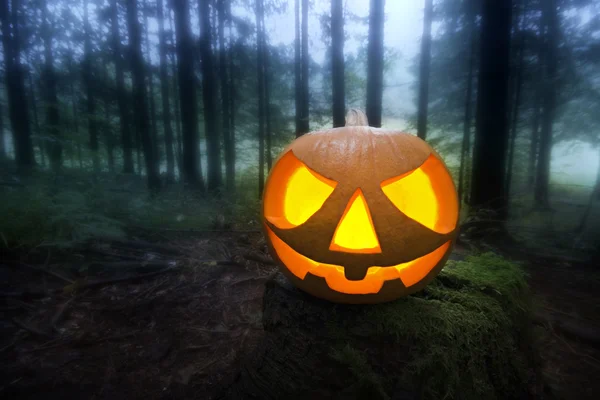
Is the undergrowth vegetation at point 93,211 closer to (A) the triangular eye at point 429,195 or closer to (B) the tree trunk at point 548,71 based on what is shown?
(A) the triangular eye at point 429,195

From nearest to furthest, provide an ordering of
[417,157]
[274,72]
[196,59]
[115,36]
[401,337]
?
[401,337] < [417,157] < [115,36] < [196,59] < [274,72]

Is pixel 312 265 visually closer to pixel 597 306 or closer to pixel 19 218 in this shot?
pixel 597 306

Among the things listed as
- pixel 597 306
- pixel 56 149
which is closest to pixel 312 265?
pixel 597 306

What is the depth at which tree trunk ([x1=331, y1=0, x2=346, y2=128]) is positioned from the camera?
7891 millimetres

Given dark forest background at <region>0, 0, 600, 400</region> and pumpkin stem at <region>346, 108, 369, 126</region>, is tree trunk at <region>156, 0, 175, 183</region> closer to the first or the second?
dark forest background at <region>0, 0, 600, 400</region>

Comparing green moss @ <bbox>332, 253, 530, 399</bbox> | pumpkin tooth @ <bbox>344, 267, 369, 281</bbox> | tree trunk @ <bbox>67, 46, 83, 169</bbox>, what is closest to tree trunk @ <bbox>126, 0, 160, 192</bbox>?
tree trunk @ <bbox>67, 46, 83, 169</bbox>

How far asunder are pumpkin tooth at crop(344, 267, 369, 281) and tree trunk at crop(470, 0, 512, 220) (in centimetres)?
472

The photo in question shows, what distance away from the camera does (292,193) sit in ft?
6.12

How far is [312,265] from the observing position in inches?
67.4

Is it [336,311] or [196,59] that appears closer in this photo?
[336,311]

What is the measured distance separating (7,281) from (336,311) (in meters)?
4.42

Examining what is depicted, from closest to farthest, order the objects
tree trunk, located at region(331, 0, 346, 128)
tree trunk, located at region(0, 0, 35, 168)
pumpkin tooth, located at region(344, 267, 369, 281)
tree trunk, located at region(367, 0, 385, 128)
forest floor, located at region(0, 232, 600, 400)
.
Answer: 1. pumpkin tooth, located at region(344, 267, 369, 281)
2. forest floor, located at region(0, 232, 600, 400)
3. tree trunk, located at region(0, 0, 35, 168)
4. tree trunk, located at region(367, 0, 385, 128)
5. tree trunk, located at region(331, 0, 346, 128)

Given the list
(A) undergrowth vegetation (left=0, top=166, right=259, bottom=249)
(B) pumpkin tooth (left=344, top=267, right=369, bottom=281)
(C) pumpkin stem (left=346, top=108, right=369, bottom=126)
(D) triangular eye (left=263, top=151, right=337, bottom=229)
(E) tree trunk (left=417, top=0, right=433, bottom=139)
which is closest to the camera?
(B) pumpkin tooth (left=344, top=267, right=369, bottom=281)

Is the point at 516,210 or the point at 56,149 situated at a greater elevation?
the point at 56,149
